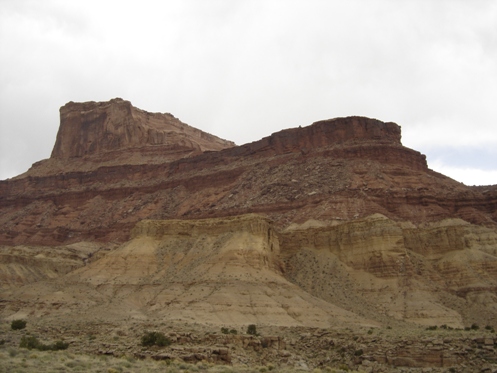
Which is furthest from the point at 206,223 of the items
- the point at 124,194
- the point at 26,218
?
the point at 26,218

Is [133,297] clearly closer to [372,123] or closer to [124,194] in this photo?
[372,123]

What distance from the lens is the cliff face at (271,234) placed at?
57219 millimetres

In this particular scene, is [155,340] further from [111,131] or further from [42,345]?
[111,131]

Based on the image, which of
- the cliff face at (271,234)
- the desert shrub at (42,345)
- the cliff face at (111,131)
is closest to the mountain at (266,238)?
the cliff face at (271,234)

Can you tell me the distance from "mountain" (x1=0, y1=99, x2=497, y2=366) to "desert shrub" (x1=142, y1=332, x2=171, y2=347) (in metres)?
11.6

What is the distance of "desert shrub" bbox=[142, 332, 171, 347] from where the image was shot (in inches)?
1440

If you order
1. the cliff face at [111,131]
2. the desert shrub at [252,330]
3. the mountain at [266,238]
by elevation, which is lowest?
the desert shrub at [252,330]

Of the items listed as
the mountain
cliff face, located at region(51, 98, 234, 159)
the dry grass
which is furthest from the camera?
cliff face, located at region(51, 98, 234, 159)

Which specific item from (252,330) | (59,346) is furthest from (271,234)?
(59,346)

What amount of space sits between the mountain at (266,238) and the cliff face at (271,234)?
0.72 feet

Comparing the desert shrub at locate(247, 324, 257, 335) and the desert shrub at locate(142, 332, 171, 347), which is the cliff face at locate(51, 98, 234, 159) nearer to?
the desert shrub at locate(247, 324, 257, 335)

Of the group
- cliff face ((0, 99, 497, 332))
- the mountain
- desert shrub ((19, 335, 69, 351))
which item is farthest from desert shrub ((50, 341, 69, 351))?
cliff face ((0, 99, 497, 332))

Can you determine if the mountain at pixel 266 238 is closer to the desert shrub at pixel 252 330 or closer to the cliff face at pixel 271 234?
the cliff face at pixel 271 234

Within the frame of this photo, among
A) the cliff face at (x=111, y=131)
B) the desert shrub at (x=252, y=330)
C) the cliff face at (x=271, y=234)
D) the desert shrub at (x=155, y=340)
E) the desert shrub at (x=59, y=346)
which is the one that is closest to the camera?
the desert shrub at (x=59, y=346)
